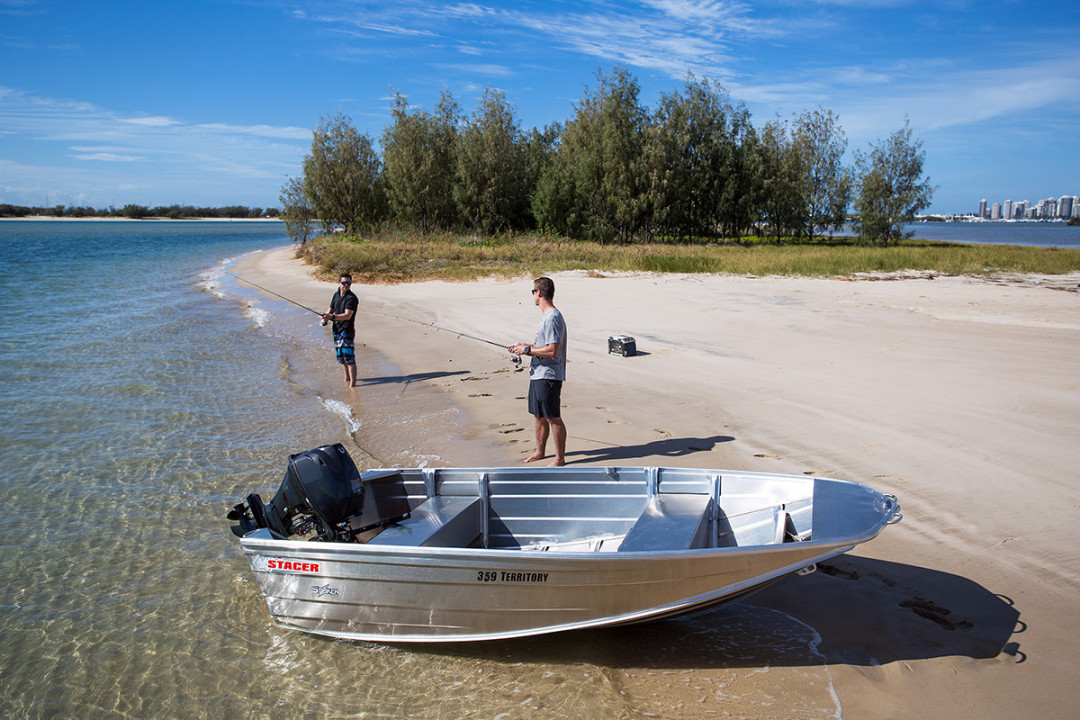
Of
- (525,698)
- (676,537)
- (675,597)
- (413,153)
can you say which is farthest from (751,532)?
(413,153)

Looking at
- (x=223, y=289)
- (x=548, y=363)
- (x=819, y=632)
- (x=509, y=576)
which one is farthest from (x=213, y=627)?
(x=223, y=289)

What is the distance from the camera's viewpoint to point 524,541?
195 inches

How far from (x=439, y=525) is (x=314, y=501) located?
81cm

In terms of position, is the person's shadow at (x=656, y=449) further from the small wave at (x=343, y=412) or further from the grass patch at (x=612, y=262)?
the grass patch at (x=612, y=262)

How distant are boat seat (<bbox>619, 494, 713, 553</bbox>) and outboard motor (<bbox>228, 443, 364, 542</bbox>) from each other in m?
1.81

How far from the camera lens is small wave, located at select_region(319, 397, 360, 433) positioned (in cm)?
866

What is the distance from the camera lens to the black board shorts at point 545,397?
20.7ft

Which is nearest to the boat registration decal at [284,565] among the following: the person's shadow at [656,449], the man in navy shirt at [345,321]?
the person's shadow at [656,449]

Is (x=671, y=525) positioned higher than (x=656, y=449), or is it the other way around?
(x=671, y=525)

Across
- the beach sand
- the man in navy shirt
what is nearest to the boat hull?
the beach sand

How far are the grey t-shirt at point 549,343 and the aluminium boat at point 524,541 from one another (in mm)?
1561

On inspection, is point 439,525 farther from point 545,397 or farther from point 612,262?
point 612,262

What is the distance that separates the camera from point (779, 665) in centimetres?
383

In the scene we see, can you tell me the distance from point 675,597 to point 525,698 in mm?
1007
